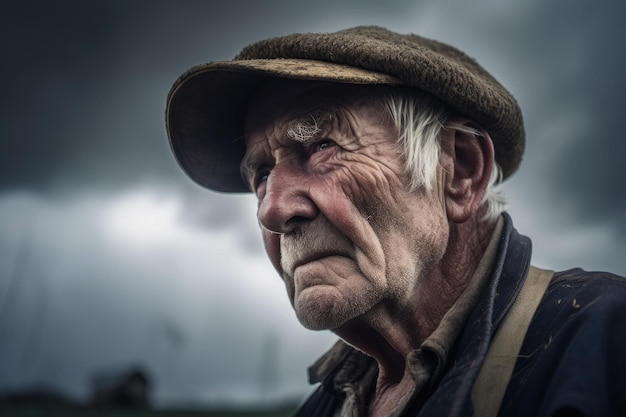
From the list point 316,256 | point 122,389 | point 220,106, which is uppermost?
point 220,106

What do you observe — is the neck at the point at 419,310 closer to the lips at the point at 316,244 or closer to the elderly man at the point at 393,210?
the elderly man at the point at 393,210

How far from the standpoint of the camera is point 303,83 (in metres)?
2.56

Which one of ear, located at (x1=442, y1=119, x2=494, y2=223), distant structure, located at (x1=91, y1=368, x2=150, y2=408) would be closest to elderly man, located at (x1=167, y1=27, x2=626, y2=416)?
ear, located at (x1=442, y1=119, x2=494, y2=223)

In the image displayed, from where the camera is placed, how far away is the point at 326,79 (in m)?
2.25

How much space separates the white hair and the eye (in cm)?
31

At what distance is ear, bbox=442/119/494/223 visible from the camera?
96.3 inches

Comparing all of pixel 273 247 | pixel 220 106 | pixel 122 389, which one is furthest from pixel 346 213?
pixel 122 389

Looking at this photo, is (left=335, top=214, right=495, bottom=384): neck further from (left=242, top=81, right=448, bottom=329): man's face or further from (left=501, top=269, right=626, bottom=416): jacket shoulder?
(left=501, top=269, right=626, bottom=416): jacket shoulder

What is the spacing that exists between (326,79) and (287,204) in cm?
57

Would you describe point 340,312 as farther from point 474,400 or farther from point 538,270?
point 538,270

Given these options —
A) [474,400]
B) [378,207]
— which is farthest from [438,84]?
[474,400]

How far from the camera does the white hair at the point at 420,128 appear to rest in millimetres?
2363

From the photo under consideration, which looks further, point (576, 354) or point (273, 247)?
point (273, 247)

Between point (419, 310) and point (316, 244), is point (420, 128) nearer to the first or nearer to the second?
point (316, 244)
